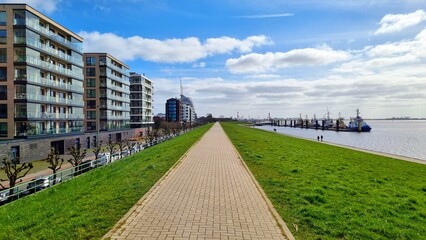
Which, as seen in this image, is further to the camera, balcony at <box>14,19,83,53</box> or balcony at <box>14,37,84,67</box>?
balcony at <box>14,19,83,53</box>

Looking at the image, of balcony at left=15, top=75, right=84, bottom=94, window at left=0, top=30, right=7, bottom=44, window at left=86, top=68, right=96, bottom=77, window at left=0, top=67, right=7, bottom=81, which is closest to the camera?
window at left=0, top=67, right=7, bottom=81

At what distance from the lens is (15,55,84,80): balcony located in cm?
3453

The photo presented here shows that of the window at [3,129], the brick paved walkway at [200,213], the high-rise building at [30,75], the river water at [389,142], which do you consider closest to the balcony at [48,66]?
the high-rise building at [30,75]

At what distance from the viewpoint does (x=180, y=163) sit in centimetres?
1744

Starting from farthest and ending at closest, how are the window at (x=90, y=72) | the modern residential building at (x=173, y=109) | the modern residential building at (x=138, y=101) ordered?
the modern residential building at (x=173, y=109)
the modern residential building at (x=138, y=101)
the window at (x=90, y=72)

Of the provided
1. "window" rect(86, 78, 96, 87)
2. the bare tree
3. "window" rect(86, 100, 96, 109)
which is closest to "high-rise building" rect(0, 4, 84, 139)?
the bare tree

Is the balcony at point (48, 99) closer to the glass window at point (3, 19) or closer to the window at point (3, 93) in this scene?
the window at point (3, 93)

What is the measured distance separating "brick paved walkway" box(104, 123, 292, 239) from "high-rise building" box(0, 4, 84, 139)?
1137 inches

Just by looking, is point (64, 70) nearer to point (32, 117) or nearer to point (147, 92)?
point (32, 117)

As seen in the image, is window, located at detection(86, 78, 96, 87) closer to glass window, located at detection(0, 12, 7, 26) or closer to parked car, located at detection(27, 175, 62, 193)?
glass window, located at detection(0, 12, 7, 26)

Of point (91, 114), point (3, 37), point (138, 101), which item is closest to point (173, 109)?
point (138, 101)

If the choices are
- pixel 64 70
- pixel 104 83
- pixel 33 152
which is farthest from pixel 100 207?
pixel 104 83

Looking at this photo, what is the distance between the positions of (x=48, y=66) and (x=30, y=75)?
4.43 meters

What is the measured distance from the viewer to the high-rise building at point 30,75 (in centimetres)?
3391
